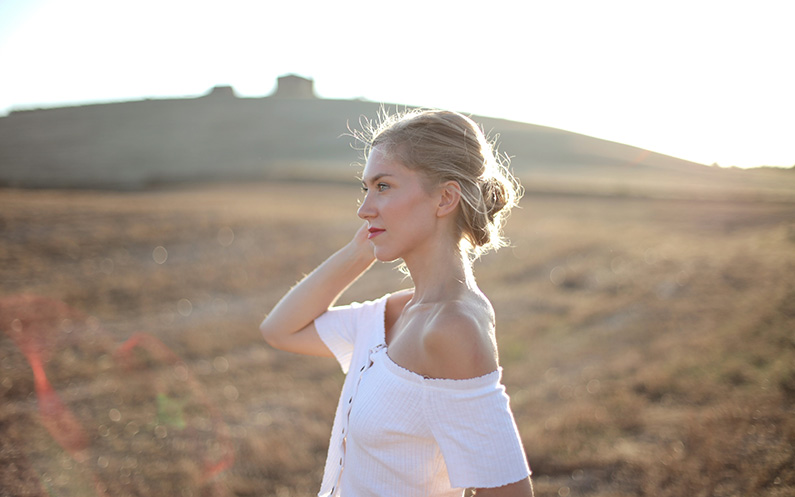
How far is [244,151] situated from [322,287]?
44.7 meters

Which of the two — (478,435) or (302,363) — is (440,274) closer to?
(478,435)

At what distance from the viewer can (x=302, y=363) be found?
9.30m

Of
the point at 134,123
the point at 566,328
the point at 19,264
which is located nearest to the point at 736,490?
the point at 566,328

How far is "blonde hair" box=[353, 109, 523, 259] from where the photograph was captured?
2.16m

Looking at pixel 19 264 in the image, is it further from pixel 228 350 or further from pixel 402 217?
pixel 402 217

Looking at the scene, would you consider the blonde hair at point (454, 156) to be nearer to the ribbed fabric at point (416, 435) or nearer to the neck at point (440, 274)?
the neck at point (440, 274)

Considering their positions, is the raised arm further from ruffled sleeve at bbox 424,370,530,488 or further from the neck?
ruffled sleeve at bbox 424,370,530,488

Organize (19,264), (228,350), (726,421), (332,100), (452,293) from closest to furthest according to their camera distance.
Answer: (452,293) < (726,421) < (228,350) < (19,264) < (332,100)

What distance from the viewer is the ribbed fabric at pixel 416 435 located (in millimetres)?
1742

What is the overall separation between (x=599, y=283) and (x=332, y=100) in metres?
50.5

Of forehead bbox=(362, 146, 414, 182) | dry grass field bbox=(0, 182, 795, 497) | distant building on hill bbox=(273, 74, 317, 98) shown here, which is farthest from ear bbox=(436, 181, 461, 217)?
distant building on hill bbox=(273, 74, 317, 98)

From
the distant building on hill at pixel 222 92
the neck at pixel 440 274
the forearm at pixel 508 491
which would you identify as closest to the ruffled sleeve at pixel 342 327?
the neck at pixel 440 274

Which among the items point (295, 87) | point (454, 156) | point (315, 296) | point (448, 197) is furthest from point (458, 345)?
point (295, 87)

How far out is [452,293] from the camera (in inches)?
81.4
